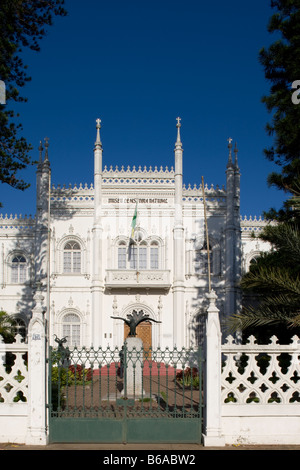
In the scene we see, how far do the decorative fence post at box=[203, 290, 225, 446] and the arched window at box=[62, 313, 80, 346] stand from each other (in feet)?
57.2

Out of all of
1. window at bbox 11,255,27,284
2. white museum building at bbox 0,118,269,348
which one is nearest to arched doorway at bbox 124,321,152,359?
white museum building at bbox 0,118,269,348

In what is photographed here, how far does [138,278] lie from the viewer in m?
24.6

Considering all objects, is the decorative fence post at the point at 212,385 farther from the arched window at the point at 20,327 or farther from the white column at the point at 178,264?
the arched window at the point at 20,327

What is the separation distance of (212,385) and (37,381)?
131 inches

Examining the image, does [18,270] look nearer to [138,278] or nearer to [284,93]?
[138,278]

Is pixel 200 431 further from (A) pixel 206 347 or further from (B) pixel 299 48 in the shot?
(B) pixel 299 48

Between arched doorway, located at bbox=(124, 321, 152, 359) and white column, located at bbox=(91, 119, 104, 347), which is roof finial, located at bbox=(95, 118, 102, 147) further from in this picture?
arched doorway, located at bbox=(124, 321, 152, 359)

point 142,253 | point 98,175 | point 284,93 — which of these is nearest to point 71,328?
point 142,253

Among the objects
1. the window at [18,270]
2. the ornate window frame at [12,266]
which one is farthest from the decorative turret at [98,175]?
the window at [18,270]

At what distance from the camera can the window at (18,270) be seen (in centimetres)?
2564

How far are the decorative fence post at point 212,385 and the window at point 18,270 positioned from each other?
19.0m

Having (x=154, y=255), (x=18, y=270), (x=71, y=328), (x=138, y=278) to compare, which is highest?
(x=154, y=255)

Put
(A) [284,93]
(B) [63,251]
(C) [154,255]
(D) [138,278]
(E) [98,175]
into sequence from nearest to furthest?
1. (A) [284,93]
2. (D) [138,278]
3. (B) [63,251]
4. (E) [98,175]
5. (C) [154,255]

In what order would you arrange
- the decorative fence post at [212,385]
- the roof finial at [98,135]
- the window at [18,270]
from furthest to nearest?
the roof finial at [98,135]
the window at [18,270]
the decorative fence post at [212,385]
